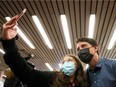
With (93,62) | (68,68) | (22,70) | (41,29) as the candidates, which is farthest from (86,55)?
(41,29)

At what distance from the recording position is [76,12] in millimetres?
7422

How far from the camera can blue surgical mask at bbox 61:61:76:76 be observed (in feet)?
7.84

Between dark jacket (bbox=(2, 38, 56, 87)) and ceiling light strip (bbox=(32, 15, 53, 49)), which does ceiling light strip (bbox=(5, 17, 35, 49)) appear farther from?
dark jacket (bbox=(2, 38, 56, 87))

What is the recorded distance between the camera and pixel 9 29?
1.93 meters

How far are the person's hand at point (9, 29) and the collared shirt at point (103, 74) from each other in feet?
3.02

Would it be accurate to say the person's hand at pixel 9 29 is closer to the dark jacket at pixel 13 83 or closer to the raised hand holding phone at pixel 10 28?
the raised hand holding phone at pixel 10 28

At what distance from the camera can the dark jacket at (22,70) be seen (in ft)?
6.67

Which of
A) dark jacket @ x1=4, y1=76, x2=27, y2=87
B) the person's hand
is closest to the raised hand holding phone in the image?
the person's hand

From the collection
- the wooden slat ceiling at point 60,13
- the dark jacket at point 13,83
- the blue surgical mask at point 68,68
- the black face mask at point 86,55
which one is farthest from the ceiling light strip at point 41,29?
the blue surgical mask at point 68,68

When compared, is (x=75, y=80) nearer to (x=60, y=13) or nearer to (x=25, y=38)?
(x=60, y=13)

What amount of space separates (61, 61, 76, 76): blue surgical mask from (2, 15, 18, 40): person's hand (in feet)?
2.26

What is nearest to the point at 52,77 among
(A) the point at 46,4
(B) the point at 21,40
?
(A) the point at 46,4

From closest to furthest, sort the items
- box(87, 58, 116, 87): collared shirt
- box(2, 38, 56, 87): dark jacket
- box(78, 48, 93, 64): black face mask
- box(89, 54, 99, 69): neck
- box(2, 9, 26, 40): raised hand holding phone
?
1. box(2, 9, 26, 40): raised hand holding phone
2. box(2, 38, 56, 87): dark jacket
3. box(87, 58, 116, 87): collared shirt
4. box(89, 54, 99, 69): neck
5. box(78, 48, 93, 64): black face mask

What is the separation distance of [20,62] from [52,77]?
45 centimetres
